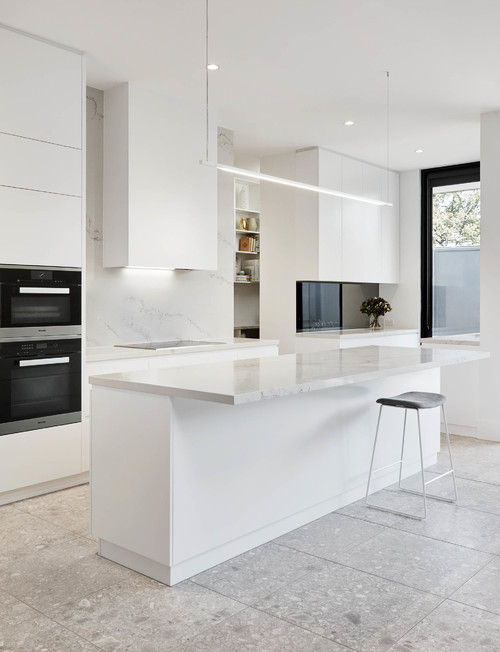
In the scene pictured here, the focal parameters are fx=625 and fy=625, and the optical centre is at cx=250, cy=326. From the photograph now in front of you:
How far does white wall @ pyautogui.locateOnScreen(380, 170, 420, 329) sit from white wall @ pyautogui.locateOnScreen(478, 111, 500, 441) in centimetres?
199

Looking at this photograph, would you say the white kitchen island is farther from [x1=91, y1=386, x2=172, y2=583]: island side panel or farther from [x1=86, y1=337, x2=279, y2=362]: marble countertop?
[x1=86, y1=337, x2=279, y2=362]: marble countertop

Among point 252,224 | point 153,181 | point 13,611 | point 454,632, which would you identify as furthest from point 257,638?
point 252,224

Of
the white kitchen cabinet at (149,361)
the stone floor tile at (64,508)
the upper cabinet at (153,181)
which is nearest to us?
the stone floor tile at (64,508)

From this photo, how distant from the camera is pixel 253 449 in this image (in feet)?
9.93

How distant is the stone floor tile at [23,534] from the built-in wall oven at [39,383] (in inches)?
19.9

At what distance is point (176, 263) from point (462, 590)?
320 centimetres

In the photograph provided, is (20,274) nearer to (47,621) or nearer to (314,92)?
(47,621)

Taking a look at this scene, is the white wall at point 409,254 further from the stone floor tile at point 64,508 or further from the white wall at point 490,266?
the stone floor tile at point 64,508

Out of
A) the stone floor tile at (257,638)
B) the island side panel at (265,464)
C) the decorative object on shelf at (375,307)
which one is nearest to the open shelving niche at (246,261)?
the decorative object on shelf at (375,307)

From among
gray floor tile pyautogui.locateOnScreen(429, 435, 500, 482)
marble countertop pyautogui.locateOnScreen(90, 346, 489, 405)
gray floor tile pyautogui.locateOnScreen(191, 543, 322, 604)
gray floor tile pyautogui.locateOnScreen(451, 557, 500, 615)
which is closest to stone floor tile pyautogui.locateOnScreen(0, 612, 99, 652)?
gray floor tile pyautogui.locateOnScreen(191, 543, 322, 604)

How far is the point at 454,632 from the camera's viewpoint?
7.49ft

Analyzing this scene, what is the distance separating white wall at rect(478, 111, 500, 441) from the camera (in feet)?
17.8

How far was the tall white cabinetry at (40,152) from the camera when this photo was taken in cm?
368

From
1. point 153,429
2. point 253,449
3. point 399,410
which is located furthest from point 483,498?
point 153,429
